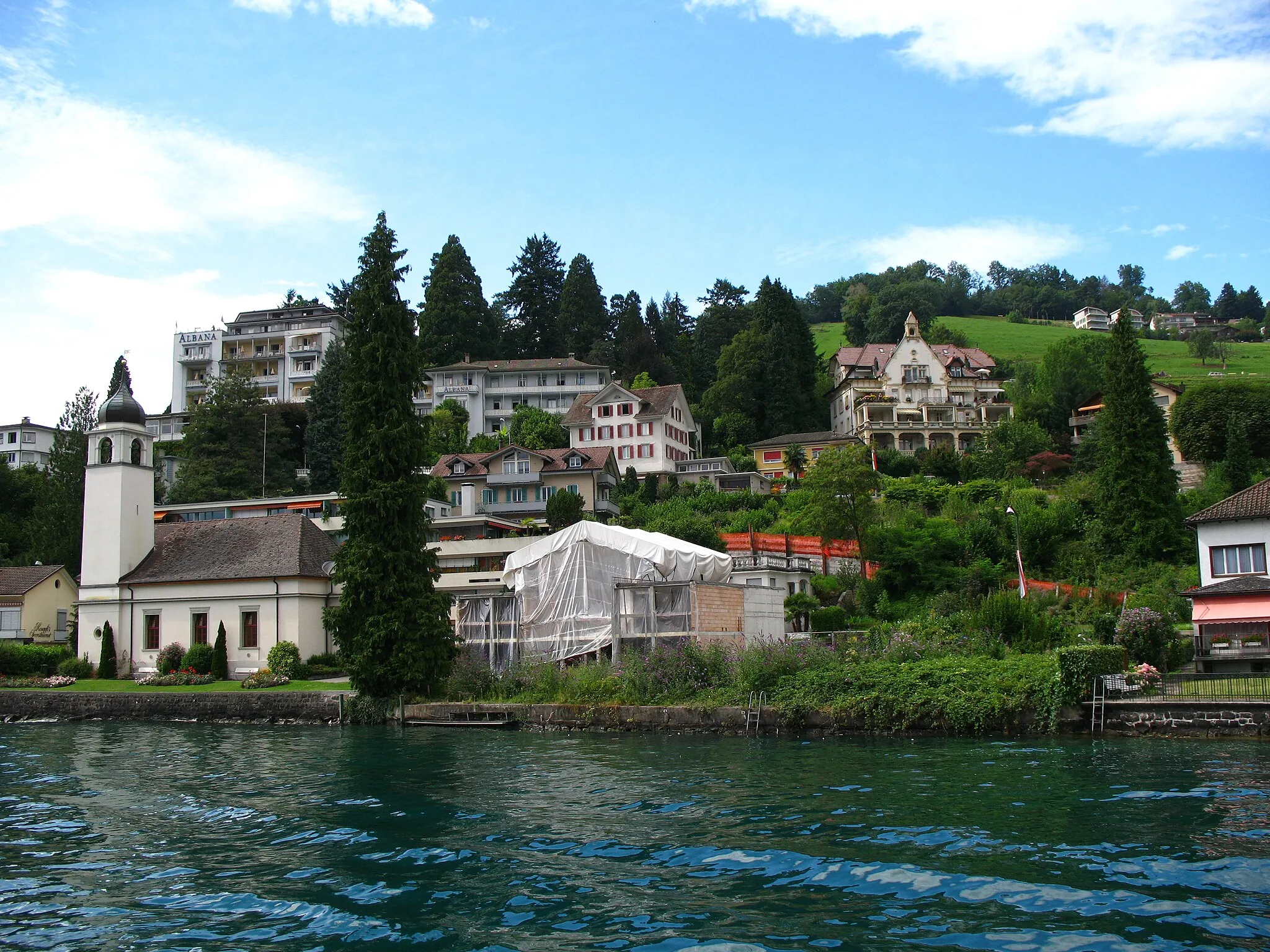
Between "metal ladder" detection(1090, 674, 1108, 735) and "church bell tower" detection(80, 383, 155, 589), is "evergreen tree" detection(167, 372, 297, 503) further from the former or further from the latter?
"metal ladder" detection(1090, 674, 1108, 735)

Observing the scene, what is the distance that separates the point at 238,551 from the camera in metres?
43.6

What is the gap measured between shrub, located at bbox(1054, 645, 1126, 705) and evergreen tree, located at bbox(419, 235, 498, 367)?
84.3m

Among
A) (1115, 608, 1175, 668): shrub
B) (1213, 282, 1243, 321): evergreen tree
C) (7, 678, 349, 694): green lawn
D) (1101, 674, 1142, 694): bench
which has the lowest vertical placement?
(7, 678, 349, 694): green lawn

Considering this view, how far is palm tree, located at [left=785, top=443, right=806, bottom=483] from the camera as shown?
259 feet

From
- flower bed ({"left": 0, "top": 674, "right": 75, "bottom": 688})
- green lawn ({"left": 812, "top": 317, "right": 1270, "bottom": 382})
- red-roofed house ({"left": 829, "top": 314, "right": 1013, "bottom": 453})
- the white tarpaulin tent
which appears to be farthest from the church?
green lawn ({"left": 812, "top": 317, "right": 1270, "bottom": 382})

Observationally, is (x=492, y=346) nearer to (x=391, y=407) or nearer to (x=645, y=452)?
(x=645, y=452)

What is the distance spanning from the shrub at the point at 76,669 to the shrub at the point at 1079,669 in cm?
3747

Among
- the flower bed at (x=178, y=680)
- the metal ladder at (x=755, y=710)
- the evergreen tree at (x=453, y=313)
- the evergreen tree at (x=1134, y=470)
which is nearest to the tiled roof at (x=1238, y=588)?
the evergreen tree at (x=1134, y=470)

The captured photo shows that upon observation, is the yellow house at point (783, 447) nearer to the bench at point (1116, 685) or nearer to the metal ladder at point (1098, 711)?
the bench at point (1116, 685)

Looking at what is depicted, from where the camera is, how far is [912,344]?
93.6 metres

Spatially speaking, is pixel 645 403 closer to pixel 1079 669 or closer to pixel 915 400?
pixel 915 400

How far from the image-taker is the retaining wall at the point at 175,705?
3250 centimetres

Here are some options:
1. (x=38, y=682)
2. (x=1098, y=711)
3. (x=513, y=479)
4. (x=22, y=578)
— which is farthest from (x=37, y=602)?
(x=1098, y=711)

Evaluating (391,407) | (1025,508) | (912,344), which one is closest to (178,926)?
(391,407)
